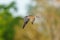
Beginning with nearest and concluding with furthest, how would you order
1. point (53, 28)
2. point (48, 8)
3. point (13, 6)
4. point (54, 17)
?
point (53, 28) → point (54, 17) → point (48, 8) → point (13, 6)

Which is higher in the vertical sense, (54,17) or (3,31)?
(54,17)

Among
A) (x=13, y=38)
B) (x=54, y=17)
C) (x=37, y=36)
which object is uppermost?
(x=54, y=17)

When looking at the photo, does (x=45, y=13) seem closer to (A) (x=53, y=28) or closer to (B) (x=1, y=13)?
(A) (x=53, y=28)

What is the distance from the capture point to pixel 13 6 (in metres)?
7.75

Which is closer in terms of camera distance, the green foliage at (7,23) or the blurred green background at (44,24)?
the blurred green background at (44,24)

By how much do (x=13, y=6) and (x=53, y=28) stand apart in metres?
3.03

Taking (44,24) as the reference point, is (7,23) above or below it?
below

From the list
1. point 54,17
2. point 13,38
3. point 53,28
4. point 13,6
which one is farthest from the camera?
point 13,6

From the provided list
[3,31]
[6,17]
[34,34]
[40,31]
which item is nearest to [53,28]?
[40,31]

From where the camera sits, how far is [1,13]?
8234mm

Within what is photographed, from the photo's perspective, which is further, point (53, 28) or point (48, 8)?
point (48, 8)

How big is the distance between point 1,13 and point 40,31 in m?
3.38

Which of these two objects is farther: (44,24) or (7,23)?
(7,23)

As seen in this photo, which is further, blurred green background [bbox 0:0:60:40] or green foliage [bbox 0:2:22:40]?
green foliage [bbox 0:2:22:40]
